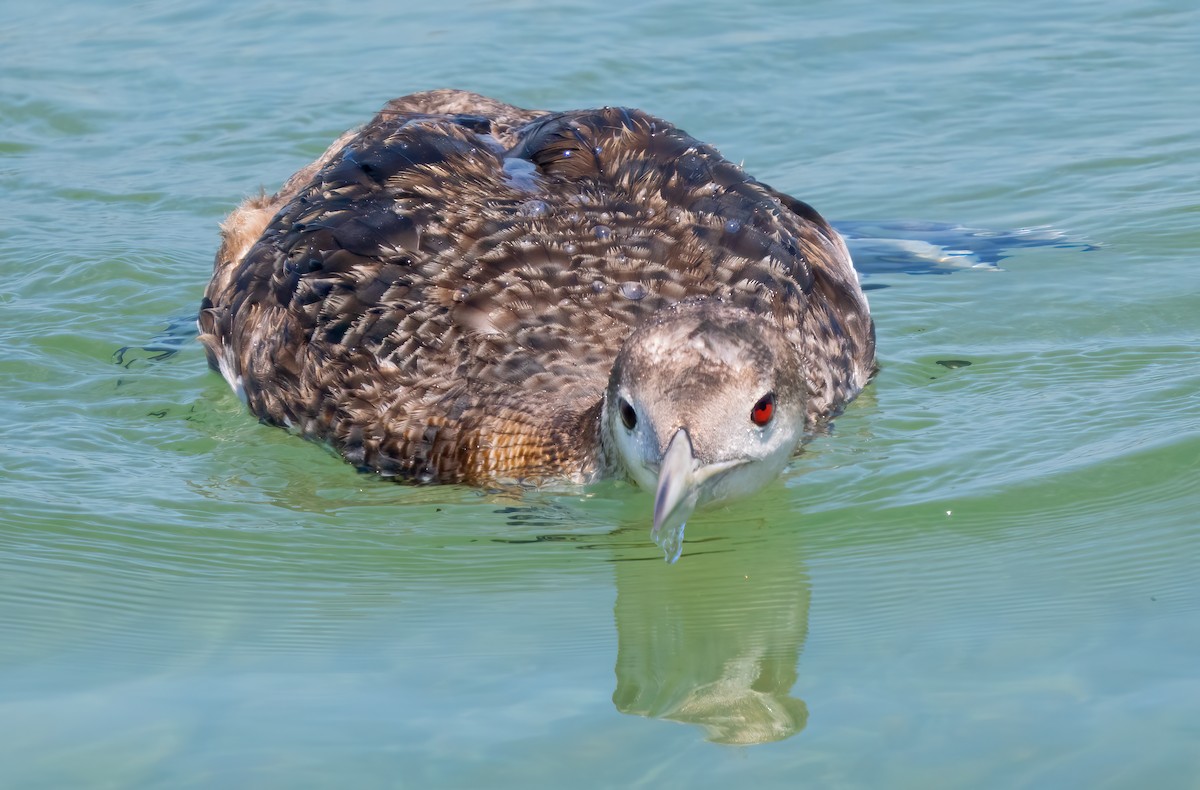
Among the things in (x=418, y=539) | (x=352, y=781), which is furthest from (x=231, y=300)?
(x=352, y=781)

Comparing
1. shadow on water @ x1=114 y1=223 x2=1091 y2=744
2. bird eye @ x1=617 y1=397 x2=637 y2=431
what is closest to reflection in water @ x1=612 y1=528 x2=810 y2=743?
shadow on water @ x1=114 y1=223 x2=1091 y2=744

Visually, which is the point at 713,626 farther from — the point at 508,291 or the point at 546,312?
the point at 508,291

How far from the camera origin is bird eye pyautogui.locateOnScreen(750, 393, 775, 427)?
628 centimetres

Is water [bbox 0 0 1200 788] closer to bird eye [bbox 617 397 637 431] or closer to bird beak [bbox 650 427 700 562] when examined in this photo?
bird beak [bbox 650 427 700 562]

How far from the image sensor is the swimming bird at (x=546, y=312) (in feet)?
20.9

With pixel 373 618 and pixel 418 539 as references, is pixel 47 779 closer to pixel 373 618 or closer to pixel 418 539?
pixel 373 618

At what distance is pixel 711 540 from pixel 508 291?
1473 millimetres

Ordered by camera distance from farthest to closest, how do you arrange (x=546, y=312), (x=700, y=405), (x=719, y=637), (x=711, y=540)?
(x=546, y=312) < (x=711, y=540) < (x=719, y=637) < (x=700, y=405)

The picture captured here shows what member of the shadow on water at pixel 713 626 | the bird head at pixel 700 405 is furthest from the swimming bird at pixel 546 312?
the shadow on water at pixel 713 626

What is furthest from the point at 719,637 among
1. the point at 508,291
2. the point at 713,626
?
the point at 508,291

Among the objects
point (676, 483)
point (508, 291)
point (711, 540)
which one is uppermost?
point (508, 291)

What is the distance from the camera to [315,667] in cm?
602

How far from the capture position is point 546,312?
7.52 metres

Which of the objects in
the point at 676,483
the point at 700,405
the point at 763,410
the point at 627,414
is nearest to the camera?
the point at 676,483
